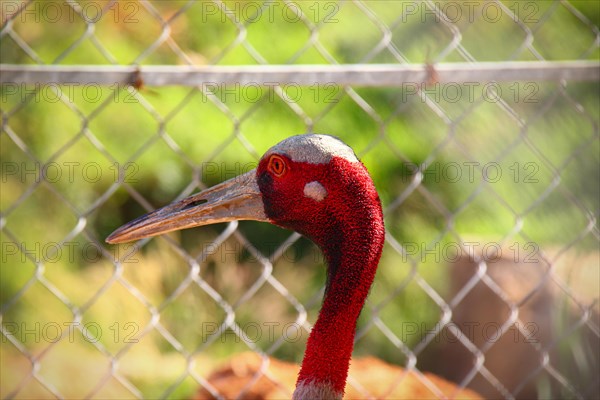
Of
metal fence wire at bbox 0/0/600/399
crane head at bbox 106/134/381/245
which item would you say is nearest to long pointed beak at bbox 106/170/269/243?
crane head at bbox 106/134/381/245

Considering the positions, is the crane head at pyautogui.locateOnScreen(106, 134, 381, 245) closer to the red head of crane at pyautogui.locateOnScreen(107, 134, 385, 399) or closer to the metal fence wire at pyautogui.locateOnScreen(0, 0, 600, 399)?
the red head of crane at pyautogui.locateOnScreen(107, 134, 385, 399)

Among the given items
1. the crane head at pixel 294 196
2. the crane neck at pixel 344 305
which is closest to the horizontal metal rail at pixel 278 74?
the crane head at pixel 294 196

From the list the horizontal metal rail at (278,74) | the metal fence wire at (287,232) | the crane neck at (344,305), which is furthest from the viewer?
the metal fence wire at (287,232)

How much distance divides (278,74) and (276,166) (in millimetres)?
317

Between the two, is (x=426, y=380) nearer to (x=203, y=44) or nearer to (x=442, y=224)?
(x=442, y=224)

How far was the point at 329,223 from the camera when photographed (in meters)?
1.69

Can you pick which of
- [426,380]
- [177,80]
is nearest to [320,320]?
[177,80]

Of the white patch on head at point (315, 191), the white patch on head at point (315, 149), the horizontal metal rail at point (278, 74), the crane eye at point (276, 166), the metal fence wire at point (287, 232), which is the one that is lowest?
the metal fence wire at point (287, 232)

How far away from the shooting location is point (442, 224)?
3.04 meters

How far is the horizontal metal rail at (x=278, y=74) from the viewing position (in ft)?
6.10

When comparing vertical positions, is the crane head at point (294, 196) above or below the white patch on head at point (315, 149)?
below

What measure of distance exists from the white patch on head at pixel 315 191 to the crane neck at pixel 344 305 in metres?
0.06

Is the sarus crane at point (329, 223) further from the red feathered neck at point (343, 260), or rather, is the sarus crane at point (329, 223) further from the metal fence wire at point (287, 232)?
the metal fence wire at point (287, 232)

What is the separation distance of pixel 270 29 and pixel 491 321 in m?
1.26
